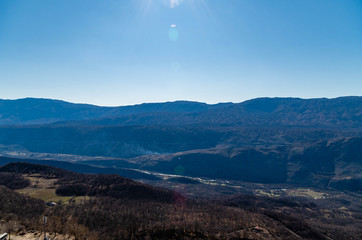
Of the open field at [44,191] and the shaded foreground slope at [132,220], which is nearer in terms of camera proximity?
the shaded foreground slope at [132,220]

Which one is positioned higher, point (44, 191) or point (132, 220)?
point (132, 220)

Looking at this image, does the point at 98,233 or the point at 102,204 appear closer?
the point at 98,233

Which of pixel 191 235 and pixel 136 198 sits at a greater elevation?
pixel 191 235

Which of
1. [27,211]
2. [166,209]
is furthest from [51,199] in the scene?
[166,209]

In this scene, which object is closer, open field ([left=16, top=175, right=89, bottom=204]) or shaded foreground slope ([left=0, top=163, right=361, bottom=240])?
shaded foreground slope ([left=0, top=163, right=361, bottom=240])

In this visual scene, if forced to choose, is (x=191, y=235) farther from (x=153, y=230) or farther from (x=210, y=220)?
(x=210, y=220)

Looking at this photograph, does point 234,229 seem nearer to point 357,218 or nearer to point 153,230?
point 153,230

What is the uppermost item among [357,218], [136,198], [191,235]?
[191,235]

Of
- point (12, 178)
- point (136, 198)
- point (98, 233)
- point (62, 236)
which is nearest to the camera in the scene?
point (62, 236)

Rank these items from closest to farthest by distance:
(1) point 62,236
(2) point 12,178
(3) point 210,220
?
1. (1) point 62,236
2. (3) point 210,220
3. (2) point 12,178

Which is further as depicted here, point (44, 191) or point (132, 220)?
point (44, 191)
